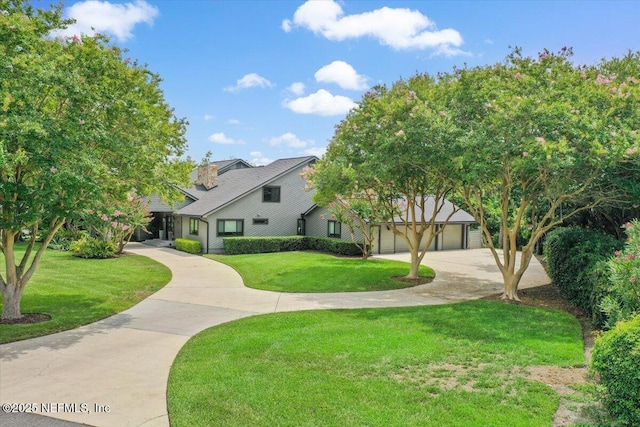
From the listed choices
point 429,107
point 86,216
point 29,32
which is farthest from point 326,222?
point 29,32

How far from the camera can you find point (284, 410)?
218 inches

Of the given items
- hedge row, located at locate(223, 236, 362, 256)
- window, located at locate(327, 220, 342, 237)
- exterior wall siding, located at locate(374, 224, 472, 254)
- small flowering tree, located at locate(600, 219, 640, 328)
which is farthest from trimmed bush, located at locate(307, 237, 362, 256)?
small flowering tree, located at locate(600, 219, 640, 328)

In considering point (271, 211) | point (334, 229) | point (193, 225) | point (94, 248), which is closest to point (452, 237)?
point (334, 229)

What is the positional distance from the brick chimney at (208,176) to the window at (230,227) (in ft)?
22.2

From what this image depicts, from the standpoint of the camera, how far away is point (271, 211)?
1166 inches

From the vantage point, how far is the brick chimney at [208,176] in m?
34.0

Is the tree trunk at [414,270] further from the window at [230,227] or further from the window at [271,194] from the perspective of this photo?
the window at [271,194]

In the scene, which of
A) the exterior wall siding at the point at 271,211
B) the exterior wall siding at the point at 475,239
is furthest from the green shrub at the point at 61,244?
the exterior wall siding at the point at 475,239

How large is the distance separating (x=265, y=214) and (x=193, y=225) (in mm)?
5058

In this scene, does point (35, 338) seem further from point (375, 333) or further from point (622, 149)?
point (622, 149)

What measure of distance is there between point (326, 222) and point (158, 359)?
2168cm

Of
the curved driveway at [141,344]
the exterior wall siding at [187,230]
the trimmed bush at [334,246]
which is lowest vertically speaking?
the curved driveway at [141,344]

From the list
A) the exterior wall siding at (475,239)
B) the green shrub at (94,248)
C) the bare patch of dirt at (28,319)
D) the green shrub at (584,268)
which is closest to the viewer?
the green shrub at (584,268)

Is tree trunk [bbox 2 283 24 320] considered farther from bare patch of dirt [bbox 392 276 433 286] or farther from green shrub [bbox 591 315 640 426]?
bare patch of dirt [bbox 392 276 433 286]
